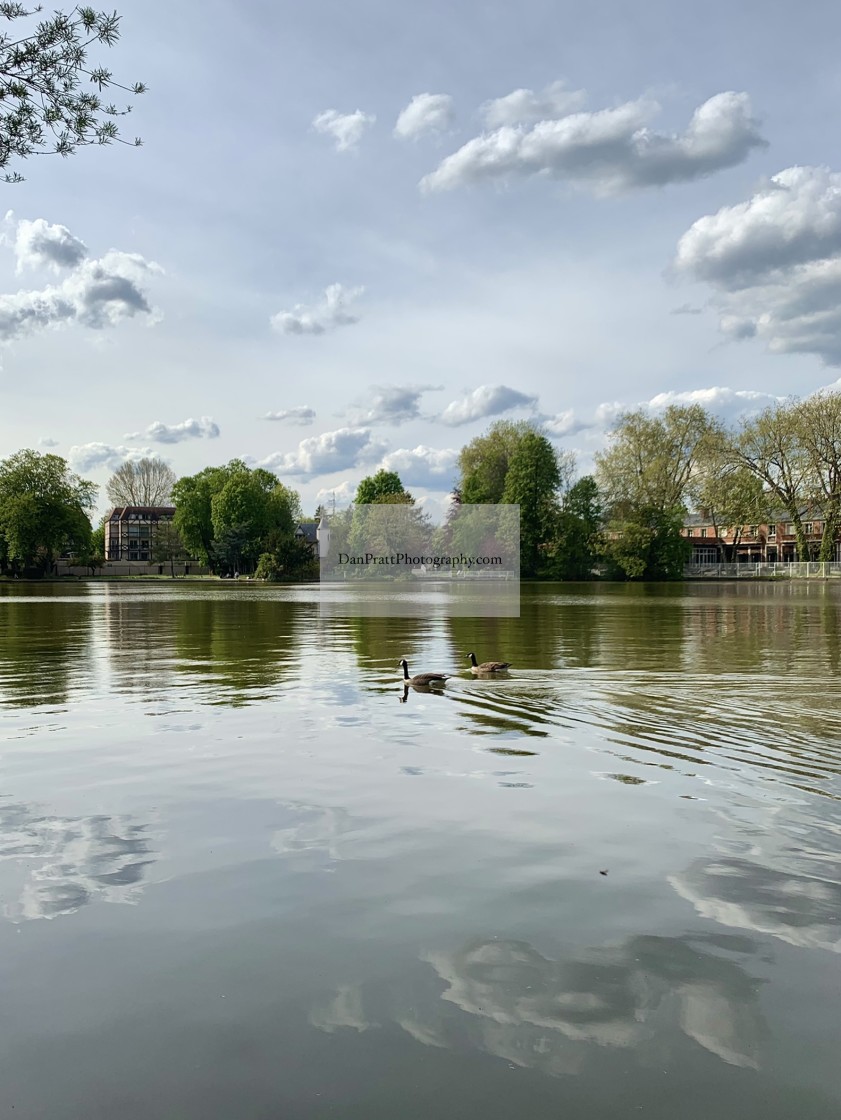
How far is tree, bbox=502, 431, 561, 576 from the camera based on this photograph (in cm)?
9669

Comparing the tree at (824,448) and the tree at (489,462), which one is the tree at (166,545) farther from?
the tree at (824,448)

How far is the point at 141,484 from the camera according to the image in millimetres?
167000

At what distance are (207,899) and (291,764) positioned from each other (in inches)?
156

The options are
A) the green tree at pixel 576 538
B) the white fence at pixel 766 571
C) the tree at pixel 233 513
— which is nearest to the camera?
the white fence at pixel 766 571

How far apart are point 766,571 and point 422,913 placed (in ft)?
349

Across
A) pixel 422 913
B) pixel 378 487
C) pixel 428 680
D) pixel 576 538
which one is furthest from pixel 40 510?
pixel 422 913

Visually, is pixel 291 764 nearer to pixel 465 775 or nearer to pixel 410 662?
pixel 465 775

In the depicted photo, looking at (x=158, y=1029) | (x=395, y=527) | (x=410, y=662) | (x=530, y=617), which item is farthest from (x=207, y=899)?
(x=395, y=527)

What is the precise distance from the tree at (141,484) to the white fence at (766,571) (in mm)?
97207

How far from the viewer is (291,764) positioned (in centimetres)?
984

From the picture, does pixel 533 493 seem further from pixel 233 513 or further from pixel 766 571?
pixel 233 513

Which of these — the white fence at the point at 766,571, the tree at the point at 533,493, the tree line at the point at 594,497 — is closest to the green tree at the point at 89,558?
the tree line at the point at 594,497

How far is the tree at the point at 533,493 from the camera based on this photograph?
317 feet

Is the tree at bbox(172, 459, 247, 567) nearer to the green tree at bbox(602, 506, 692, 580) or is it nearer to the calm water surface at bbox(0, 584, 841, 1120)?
the green tree at bbox(602, 506, 692, 580)
